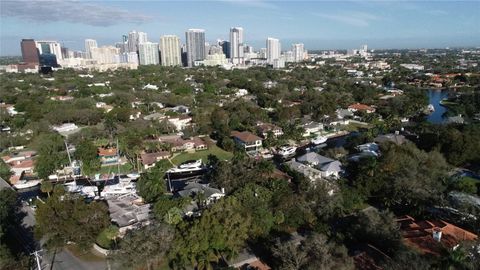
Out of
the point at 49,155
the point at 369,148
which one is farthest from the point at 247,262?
the point at 49,155

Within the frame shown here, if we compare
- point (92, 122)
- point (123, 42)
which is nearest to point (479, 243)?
point (92, 122)

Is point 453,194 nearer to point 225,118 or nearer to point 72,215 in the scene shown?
point 72,215

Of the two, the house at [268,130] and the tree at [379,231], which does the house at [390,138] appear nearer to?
the house at [268,130]

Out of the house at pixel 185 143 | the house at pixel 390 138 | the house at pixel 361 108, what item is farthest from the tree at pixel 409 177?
the house at pixel 361 108

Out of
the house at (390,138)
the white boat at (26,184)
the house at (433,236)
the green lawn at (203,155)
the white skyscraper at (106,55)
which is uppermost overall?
the white skyscraper at (106,55)

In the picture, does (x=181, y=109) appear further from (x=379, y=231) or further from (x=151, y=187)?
(x=379, y=231)

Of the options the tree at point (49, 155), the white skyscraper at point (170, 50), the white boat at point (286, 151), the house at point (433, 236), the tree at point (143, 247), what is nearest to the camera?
the tree at point (143, 247)
